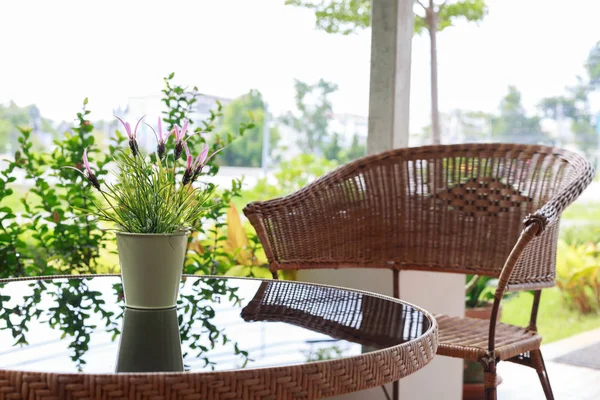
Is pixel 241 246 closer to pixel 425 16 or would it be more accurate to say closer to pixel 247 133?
pixel 247 133

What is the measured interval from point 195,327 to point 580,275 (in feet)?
11.6

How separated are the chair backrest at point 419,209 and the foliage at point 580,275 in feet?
7.20

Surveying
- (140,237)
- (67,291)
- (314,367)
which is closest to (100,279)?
(67,291)

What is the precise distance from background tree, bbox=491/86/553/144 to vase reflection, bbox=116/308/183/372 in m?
3.47

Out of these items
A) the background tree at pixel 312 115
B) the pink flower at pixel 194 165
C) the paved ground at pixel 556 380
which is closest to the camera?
the pink flower at pixel 194 165

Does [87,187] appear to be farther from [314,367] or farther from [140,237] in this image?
[314,367]

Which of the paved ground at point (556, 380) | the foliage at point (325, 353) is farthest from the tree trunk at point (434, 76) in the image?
the foliage at point (325, 353)

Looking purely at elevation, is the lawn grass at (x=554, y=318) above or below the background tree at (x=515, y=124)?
below

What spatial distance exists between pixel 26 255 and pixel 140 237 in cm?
123

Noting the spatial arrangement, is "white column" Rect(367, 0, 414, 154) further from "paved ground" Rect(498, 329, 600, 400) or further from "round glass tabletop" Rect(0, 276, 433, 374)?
"paved ground" Rect(498, 329, 600, 400)

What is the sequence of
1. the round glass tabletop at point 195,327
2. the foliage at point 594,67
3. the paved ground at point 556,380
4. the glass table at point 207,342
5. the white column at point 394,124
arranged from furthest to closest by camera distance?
the foliage at point 594,67 → the paved ground at point 556,380 → the white column at point 394,124 → the round glass tabletop at point 195,327 → the glass table at point 207,342

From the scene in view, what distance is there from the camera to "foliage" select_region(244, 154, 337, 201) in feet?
11.2

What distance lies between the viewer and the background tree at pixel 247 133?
139 inches

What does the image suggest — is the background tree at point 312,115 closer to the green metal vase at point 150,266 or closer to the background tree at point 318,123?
the background tree at point 318,123
